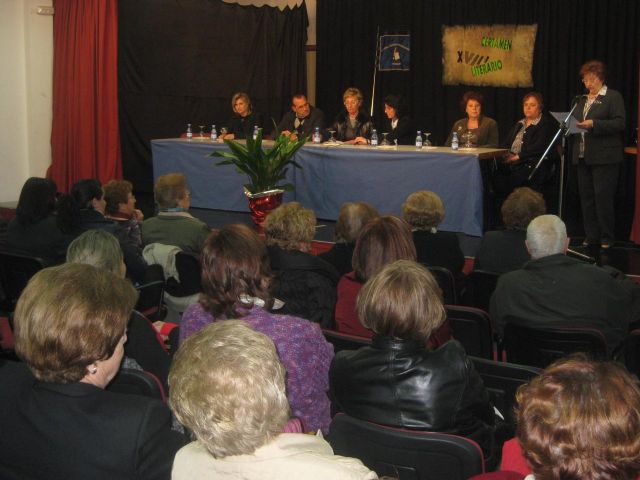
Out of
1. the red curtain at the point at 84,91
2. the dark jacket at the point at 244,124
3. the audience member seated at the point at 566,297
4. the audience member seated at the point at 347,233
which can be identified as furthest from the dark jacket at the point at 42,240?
the red curtain at the point at 84,91

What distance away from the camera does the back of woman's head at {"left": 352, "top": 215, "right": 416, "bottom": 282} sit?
10.2 ft

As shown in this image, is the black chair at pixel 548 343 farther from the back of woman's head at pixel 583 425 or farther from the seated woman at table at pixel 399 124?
the seated woman at table at pixel 399 124

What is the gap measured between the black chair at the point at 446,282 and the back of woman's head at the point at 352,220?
0.46 metres

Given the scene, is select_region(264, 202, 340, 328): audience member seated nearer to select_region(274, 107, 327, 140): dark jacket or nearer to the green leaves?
the green leaves

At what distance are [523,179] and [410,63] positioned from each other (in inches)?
138

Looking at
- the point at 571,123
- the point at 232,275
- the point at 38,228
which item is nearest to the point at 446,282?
the point at 232,275

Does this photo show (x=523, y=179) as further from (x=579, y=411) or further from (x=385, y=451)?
(x=579, y=411)

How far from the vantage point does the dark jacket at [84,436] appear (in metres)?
1.62

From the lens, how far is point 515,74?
30.1 ft

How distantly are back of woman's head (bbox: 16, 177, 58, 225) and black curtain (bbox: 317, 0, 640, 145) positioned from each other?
4.52m

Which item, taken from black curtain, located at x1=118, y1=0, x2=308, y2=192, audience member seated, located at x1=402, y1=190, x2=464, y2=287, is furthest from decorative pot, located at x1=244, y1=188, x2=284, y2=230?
black curtain, located at x1=118, y1=0, x2=308, y2=192

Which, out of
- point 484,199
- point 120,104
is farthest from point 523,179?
point 120,104

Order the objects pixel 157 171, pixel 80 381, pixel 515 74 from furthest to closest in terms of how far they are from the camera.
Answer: pixel 515 74 → pixel 157 171 → pixel 80 381

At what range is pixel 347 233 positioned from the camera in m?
3.96
